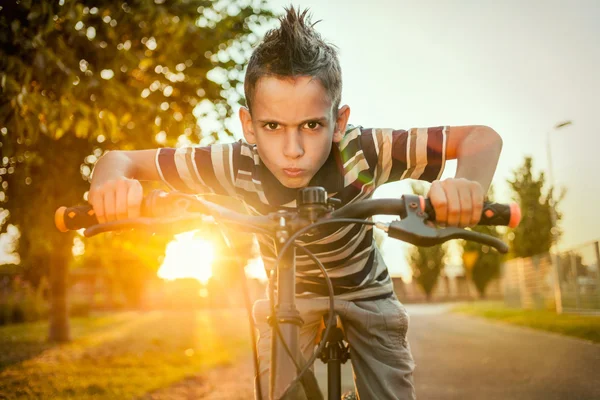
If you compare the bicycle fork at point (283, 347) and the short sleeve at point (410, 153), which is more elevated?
the short sleeve at point (410, 153)

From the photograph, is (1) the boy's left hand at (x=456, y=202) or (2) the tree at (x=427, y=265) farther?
(2) the tree at (x=427, y=265)

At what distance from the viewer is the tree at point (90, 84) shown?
5539 millimetres

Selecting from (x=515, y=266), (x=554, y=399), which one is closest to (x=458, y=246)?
(x=515, y=266)

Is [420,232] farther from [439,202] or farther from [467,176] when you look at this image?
[467,176]

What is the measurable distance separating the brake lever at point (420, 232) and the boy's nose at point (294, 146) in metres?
0.50

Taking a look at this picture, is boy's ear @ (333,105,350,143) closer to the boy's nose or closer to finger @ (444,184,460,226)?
the boy's nose

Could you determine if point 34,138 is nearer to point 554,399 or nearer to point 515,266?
point 554,399

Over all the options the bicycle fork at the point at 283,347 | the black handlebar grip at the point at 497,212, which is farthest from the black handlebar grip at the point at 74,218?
the black handlebar grip at the point at 497,212

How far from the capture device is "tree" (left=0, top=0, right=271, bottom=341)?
554 cm

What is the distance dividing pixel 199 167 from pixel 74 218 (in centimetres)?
86

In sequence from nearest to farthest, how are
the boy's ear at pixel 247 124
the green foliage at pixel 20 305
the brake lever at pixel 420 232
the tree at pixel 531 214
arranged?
the brake lever at pixel 420 232 < the boy's ear at pixel 247 124 < the green foliage at pixel 20 305 < the tree at pixel 531 214

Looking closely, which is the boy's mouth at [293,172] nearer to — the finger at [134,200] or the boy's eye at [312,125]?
the boy's eye at [312,125]

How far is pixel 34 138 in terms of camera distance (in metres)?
6.11

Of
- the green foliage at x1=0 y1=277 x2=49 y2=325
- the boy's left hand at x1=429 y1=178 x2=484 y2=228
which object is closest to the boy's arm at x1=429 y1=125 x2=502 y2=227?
the boy's left hand at x1=429 y1=178 x2=484 y2=228
